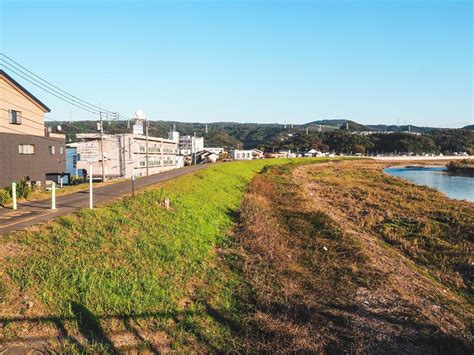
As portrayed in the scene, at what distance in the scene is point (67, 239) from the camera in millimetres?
10086

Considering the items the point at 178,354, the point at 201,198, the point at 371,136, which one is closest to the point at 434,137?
the point at 371,136

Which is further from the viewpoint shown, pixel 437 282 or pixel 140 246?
pixel 437 282

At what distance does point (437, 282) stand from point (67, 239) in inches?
501

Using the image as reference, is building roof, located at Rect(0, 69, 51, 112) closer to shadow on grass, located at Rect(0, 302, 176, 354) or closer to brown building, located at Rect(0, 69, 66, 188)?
brown building, located at Rect(0, 69, 66, 188)

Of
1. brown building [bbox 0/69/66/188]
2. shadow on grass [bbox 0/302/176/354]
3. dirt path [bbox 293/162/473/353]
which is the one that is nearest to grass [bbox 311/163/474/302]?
dirt path [bbox 293/162/473/353]

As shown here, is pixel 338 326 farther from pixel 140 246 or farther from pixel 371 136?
pixel 371 136

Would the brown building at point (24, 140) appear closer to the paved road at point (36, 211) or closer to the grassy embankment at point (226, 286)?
the paved road at point (36, 211)

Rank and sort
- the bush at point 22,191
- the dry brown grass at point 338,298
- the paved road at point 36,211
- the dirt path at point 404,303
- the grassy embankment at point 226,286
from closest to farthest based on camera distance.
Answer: the grassy embankment at point 226,286, the dry brown grass at point 338,298, the dirt path at point 404,303, the paved road at point 36,211, the bush at point 22,191

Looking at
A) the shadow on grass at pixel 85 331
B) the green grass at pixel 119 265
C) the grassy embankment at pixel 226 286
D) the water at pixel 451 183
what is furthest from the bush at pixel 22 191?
the water at pixel 451 183

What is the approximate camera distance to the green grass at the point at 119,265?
25.2ft

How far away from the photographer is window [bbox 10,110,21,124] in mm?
32406

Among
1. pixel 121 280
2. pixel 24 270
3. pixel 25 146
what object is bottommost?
Result: pixel 121 280

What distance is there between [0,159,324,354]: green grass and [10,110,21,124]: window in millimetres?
24458

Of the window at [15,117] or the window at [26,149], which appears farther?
the window at [26,149]
